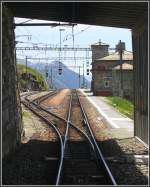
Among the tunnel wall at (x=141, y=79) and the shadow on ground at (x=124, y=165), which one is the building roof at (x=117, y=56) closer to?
the tunnel wall at (x=141, y=79)

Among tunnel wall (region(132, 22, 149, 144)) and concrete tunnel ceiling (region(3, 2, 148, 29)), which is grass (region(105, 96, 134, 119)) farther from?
concrete tunnel ceiling (region(3, 2, 148, 29))

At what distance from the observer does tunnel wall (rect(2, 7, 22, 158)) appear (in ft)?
55.0

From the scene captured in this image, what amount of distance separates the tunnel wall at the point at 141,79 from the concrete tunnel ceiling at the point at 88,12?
530 mm

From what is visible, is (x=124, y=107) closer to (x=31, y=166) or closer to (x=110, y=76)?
(x=31, y=166)

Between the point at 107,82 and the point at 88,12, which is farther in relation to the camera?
the point at 107,82

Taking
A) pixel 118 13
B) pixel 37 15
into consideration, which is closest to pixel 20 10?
pixel 37 15

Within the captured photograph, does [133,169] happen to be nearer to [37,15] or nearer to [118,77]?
[37,15]

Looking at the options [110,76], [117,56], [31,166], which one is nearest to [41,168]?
[31,166]

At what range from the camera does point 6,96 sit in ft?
56.7

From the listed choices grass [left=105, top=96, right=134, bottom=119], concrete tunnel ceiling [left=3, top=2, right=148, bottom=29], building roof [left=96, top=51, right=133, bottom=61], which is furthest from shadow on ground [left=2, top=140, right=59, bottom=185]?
building roof [left=96, top=51, right=133, bottom=61]

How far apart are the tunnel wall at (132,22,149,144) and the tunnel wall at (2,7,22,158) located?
4.40m

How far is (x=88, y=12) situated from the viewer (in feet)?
65.2

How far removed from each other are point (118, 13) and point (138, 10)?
1435 millimetres

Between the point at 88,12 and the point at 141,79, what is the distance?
2.96 metres
